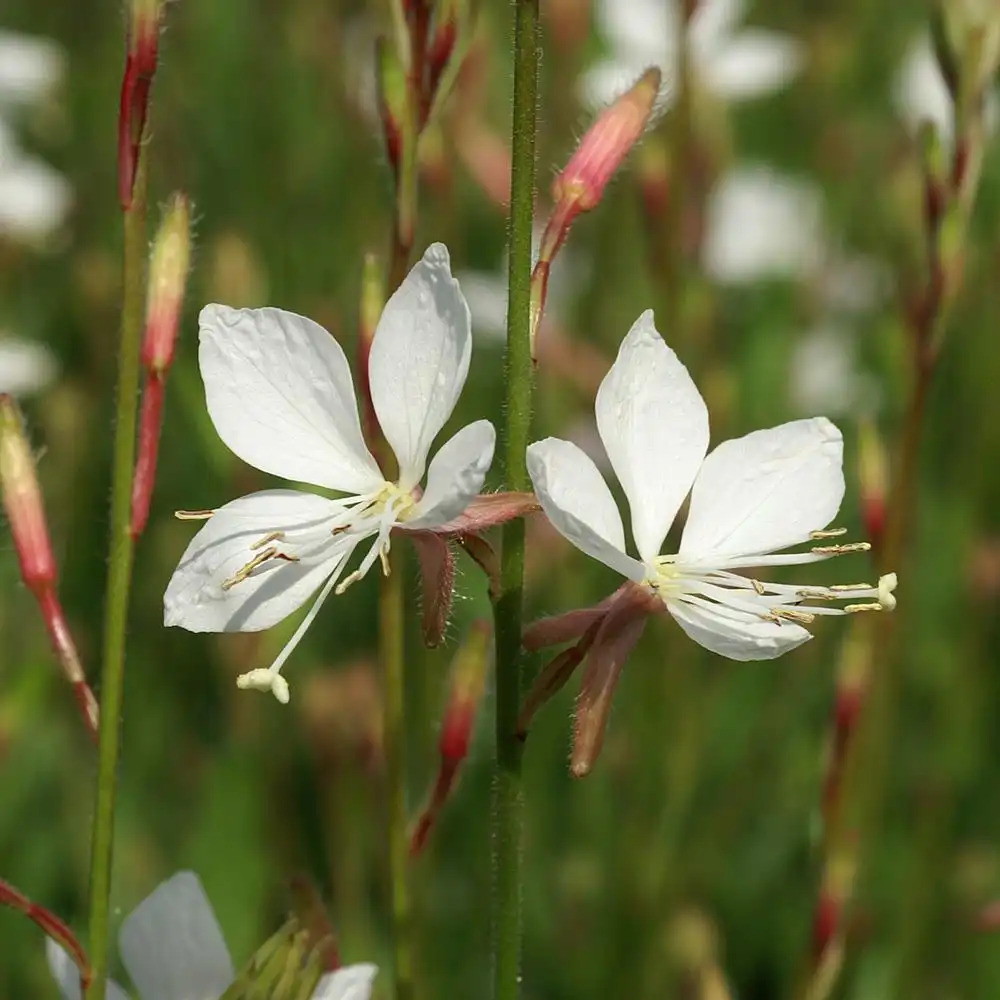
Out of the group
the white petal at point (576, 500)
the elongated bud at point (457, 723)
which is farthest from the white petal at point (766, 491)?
the elongated bud at point (457, 723)

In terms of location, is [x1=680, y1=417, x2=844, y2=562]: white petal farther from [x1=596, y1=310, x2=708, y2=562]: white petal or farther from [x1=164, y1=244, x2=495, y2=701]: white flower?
[x1=164, y1=244, x2=495, y2=701]: white flower

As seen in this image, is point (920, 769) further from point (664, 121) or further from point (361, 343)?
point (361, 343)

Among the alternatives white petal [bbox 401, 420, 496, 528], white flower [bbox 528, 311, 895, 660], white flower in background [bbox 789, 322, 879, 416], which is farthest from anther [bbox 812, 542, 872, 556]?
white flower in background [bbox 789, 322, 879, 416]

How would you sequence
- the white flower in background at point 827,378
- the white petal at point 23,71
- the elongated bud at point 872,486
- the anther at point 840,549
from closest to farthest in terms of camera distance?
the anther at point 840,549 → the elongated bud at point 872,486 → the white petal at point 23,71 → the white flower in background at point 827,378

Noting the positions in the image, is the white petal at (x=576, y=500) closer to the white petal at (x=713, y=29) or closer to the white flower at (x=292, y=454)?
the white flower at (x=292, y=454)

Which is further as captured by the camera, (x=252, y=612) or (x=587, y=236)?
(x=587, y=236)

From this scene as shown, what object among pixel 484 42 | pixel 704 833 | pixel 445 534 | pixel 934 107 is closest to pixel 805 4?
pixel 934 107
